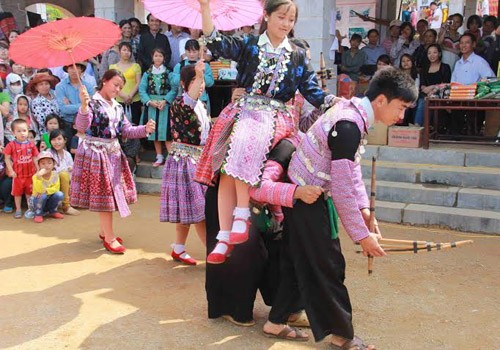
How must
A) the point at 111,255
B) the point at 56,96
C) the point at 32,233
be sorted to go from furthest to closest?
the point at 56,96, the point at 32,233, the point at 111,255

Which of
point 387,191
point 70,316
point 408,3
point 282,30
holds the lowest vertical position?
point 70,316

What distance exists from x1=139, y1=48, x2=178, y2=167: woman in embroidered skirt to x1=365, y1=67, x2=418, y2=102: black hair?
17.6 ft

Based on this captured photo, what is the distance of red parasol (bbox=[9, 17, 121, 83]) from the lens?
4465 mm

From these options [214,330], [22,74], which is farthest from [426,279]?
[22,74]

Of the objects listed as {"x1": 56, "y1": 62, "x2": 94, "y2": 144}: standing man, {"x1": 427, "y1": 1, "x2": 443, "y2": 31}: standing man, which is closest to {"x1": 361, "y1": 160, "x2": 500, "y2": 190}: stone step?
{"x1": 56, "y1": 62, "x2": 94, "y2": 144}: standing man

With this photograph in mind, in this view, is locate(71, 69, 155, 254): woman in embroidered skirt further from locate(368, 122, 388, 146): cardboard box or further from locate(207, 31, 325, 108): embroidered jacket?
locate(368, 122, 388, 146): cardboard box

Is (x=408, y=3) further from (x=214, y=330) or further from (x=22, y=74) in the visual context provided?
(x=214, y=330)

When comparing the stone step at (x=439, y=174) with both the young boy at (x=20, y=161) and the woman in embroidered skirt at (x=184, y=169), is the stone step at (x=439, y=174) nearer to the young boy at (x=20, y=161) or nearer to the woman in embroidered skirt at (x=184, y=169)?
the woman in embroidered skirt at (x=184, y=169)

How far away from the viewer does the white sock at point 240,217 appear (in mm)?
3137

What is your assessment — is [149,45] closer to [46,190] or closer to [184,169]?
[46,190]

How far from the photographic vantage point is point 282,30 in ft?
10.6

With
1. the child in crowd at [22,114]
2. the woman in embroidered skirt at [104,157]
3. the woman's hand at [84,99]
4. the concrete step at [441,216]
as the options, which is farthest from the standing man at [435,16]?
the woman's hand at [84,99]

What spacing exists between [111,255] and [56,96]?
359 centimetres

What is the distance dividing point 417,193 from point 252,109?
3.71 m
